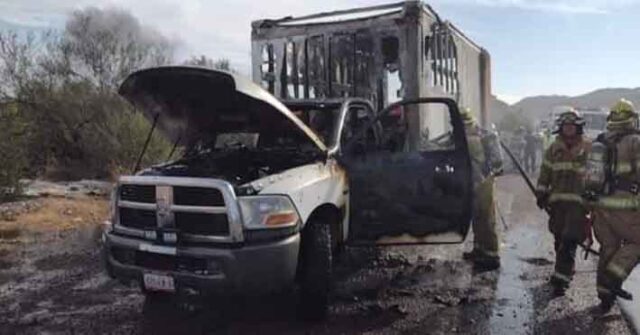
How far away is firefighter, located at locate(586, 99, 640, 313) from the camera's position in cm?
508

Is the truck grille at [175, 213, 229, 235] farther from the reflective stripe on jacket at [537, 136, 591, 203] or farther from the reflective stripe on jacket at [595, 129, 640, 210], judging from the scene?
the reflective stripe on jacket at [537, 136, 591, 203]

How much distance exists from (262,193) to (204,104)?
4.86 feet

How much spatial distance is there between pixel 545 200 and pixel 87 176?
1565 cm

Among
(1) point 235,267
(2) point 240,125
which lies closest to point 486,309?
(1) point 235,267

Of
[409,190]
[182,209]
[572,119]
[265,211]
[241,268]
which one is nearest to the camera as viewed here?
[241,268]

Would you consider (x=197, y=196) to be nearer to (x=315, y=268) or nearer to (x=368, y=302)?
(x=315, y=268)

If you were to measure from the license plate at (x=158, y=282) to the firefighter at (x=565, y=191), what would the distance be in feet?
11.3

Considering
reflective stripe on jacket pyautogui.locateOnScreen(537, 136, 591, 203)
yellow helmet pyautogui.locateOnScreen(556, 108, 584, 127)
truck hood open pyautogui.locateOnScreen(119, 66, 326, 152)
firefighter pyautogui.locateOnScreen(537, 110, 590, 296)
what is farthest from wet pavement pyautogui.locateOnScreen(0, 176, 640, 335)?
yellow helmet pyautogui.locateOnScreen(556, 108, 584, 127)

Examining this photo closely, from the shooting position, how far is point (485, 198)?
6.87 meters

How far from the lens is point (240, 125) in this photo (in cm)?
572

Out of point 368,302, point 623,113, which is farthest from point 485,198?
point 368,302

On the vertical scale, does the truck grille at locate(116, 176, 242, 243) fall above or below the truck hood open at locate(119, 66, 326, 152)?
below

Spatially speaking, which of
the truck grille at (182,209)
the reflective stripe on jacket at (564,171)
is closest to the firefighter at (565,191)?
the reflective stripe on jacket at (564,171)

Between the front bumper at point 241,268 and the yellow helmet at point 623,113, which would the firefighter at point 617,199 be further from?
the front bumper at point 241,268
